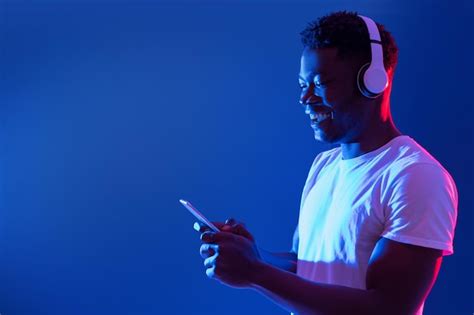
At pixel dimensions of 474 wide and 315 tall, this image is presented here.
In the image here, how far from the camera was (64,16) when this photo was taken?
5.29ft

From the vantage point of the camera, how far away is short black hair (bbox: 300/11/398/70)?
1.06 metres

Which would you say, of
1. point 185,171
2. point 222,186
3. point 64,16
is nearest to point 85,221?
point 185,171

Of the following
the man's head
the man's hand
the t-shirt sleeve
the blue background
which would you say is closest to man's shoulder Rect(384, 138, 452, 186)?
the t-shirt sleeve

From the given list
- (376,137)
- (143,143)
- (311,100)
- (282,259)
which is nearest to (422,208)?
(376,137)

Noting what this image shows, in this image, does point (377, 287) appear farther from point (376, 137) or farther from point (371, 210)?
point (376, 137)

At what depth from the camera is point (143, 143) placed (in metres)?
1.59

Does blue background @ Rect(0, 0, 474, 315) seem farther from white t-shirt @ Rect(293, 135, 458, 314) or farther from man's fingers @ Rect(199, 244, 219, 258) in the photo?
man's fingers @ Rect(199, 244, 219, 258)

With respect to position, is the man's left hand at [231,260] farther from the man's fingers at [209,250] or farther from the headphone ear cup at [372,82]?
the headphone ear cup at [372,82]

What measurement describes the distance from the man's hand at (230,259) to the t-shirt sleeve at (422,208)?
276 millimetres

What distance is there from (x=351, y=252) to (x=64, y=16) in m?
1.29

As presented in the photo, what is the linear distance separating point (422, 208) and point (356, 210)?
0.50ft

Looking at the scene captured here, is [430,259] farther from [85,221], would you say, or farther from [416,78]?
[85,221]

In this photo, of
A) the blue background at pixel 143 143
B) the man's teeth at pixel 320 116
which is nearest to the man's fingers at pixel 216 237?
the man's teeth at pixel 320 116

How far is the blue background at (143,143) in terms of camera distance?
1.56 meters
